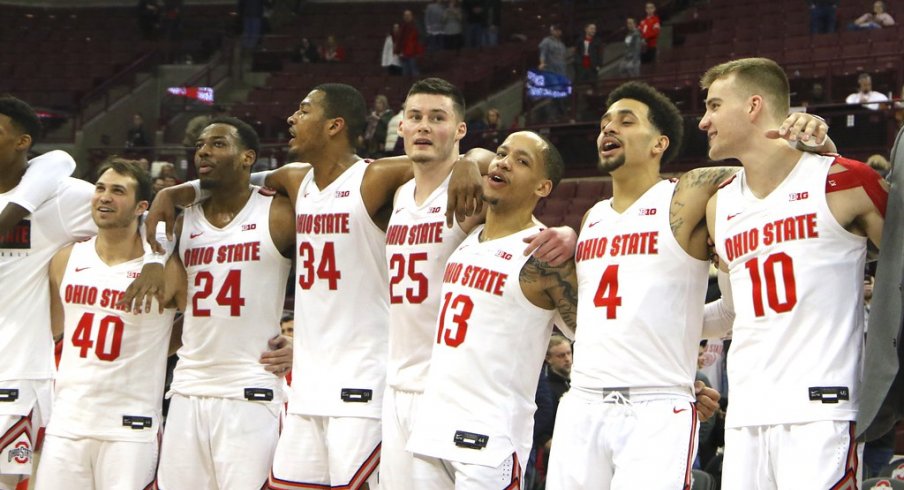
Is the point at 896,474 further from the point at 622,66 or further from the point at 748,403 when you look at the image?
the point at 622,66

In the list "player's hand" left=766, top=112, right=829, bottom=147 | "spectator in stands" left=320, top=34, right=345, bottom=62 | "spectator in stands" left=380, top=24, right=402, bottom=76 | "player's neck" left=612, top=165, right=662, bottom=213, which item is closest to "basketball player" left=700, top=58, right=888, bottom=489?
"player's hand" left=766, top=112, right=829, bottom=147

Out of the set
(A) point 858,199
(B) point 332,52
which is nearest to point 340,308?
(A) point 858,199

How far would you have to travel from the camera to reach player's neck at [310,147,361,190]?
252 inches

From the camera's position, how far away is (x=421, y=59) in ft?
69.2

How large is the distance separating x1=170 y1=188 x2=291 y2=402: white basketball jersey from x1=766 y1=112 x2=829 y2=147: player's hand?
2.90m

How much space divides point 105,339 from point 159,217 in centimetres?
75

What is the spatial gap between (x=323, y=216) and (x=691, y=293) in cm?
201

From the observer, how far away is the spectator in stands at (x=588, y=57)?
59.1 ft

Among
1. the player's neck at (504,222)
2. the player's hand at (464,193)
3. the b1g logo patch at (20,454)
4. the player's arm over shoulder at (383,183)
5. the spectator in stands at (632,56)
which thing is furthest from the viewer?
the spectator in stands at (632,56)

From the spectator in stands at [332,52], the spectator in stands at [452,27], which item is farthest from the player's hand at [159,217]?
the spectator in stands at [332,52]

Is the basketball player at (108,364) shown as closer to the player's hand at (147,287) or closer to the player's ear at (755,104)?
the player's hand at (147,287)

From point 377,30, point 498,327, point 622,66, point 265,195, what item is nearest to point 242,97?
point 377,30

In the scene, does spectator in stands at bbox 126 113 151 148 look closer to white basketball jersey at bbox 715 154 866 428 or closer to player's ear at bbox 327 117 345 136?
player's ear at bbox 327 117 345 136

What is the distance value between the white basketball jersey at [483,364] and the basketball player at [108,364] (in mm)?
1807
